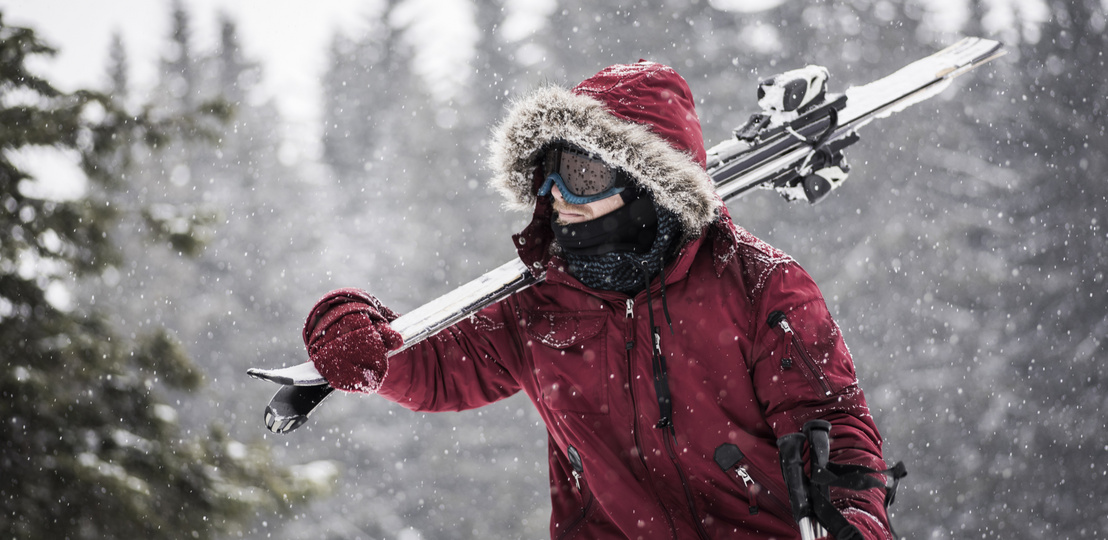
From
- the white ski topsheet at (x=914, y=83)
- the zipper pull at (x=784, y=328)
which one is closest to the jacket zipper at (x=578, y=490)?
the zipper pull at (x=784, y=328)

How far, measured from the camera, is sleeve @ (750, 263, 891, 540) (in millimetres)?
2453

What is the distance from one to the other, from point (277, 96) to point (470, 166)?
38.6 feet

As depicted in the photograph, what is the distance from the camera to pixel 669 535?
2805mm

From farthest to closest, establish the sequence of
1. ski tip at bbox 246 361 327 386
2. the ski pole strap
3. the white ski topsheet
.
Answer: the white ski topsheet < ski tip at bbox 246 361 327 386 < the ski pole strap

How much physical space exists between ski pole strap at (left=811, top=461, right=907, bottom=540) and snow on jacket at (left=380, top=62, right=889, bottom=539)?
16cm

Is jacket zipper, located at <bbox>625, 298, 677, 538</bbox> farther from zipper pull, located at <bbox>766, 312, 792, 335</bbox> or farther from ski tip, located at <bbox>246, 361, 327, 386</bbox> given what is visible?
ski tip, located at <bbox>246, 361, 327, 386</bbox>

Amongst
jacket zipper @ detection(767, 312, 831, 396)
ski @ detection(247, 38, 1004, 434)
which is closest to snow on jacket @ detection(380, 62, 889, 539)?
jacket zipper @ detection(767, 312, 831, 396)

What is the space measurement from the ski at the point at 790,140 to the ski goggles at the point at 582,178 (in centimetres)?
36

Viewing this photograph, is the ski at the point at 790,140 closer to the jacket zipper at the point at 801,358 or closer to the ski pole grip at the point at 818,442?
the jacket zipper at the point at 801,358

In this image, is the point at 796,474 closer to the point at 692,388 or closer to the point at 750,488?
the point at 750,488

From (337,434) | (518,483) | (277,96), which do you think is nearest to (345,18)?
(277,96)

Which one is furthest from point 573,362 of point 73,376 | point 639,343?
point 73,376

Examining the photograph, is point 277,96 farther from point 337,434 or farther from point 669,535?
point 669,535

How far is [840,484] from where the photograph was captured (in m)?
2.21
